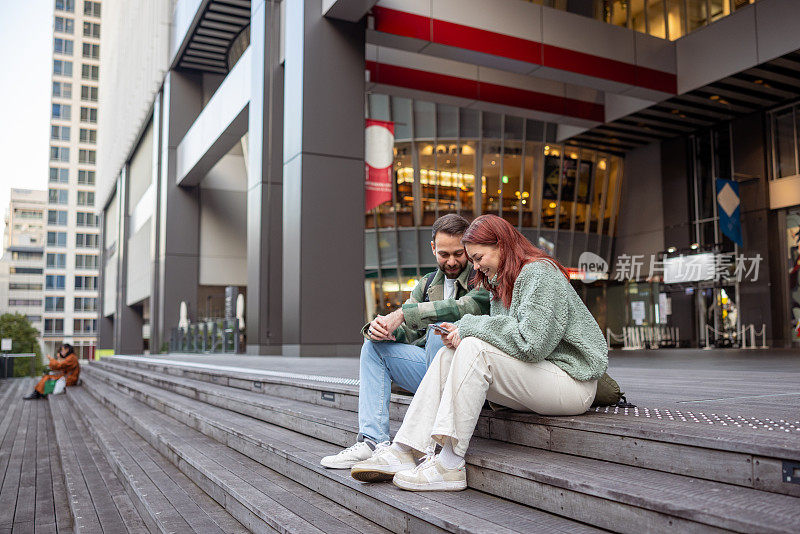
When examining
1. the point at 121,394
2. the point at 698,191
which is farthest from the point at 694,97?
the point at 121,394

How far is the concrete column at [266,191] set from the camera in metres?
13.8

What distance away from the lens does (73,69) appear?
7319 cm

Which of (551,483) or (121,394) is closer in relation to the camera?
(551,483)

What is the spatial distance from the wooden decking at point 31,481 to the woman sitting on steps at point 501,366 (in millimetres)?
2670

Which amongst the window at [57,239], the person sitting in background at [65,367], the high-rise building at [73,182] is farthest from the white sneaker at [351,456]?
the window at [57,239]

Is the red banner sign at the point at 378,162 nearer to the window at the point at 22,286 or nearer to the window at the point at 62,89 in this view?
the window at the point at 62,89

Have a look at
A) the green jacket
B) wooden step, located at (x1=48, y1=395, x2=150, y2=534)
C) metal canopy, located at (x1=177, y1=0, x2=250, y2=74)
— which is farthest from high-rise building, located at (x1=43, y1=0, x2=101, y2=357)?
the green jacket

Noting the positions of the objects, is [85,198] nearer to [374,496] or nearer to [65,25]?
[65,25]

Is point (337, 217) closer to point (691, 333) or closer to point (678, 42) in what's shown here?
point (678, 42)

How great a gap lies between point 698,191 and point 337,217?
15.7 m

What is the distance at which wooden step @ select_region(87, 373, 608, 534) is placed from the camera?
2.27 meters

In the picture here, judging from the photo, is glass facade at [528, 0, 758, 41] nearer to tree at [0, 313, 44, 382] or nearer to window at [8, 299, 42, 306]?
tree at [0, 313, 44, 382]

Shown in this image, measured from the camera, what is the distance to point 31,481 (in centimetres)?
555

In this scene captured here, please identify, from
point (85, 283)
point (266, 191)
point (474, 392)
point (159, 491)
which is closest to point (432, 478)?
point (474, 392)
